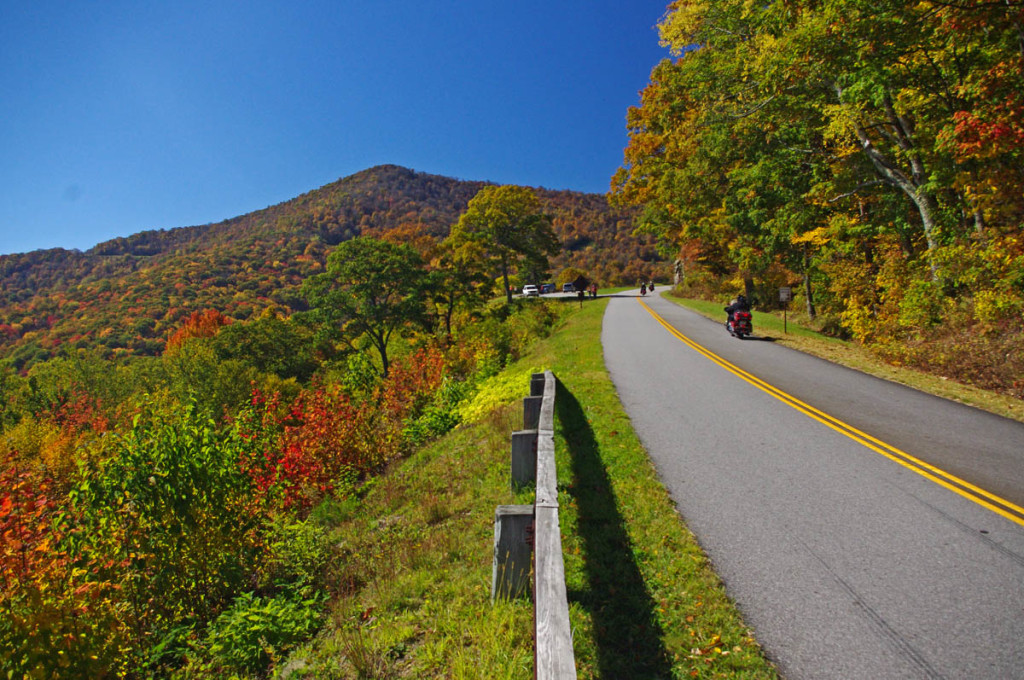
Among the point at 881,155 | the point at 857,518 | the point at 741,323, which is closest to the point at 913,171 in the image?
the point at 881,155

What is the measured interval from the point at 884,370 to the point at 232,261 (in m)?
97.8

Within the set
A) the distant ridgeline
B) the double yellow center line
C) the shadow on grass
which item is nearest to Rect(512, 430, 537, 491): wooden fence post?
the shadow on grass

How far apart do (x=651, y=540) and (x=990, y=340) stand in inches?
424

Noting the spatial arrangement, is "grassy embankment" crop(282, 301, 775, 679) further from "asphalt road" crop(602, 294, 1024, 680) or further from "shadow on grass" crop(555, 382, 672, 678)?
"asphalt road" crop(602, 294, 1024, 680)

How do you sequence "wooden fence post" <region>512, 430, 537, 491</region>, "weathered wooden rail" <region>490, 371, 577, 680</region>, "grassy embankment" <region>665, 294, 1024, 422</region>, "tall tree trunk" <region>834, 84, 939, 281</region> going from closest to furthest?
"weathered wooden rail" <region>490, 371, 577, 680</region> < "wooden fence post" <region>512, 430, 537, 491</region> < "grassy embankment" <region>665, 294, 1024, 422</region> < "tall tree trunk" <region>834, 84, 939, 281</region>

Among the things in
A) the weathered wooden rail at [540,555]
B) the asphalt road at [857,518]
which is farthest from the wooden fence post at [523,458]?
the asphalt road at [857,518]

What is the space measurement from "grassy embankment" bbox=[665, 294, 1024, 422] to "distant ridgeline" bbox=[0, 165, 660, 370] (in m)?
55.7

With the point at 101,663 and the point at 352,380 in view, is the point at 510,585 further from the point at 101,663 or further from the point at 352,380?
the point at 352,380

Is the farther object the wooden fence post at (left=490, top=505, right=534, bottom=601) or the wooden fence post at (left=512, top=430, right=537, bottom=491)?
the wooden fence post at (left=512, top=430, right=537, bottom=491)

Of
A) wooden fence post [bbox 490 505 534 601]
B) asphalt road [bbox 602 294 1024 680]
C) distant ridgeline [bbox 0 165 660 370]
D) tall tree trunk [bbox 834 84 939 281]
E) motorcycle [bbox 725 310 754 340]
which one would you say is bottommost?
asphalt road [bbox 602 294 1024 680]

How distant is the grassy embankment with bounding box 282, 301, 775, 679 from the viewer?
304 cm

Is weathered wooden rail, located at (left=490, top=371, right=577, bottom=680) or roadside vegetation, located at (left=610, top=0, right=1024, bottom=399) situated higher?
roadside vegetation, located at (left=610, top=0, right=1024, bottom=399)

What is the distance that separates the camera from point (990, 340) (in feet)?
32.3

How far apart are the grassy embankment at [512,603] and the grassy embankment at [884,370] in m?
6.72
